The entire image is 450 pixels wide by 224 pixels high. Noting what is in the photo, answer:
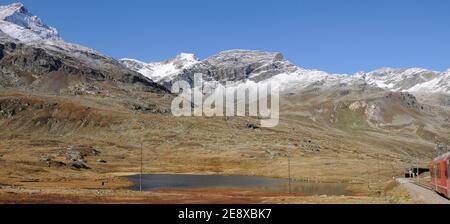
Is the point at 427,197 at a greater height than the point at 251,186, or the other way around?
the point at 427,197

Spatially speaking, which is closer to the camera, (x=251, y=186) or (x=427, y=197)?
(x=427, y=197)

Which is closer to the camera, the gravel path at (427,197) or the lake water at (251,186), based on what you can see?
the gravel path at (427,197)

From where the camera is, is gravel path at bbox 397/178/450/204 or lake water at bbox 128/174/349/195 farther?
lake water at bbox 128/174/349/195

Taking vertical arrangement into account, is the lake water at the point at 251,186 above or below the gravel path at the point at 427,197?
below

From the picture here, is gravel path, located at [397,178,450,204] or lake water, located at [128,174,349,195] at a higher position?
gravel path, located at [397,178,450,204]
